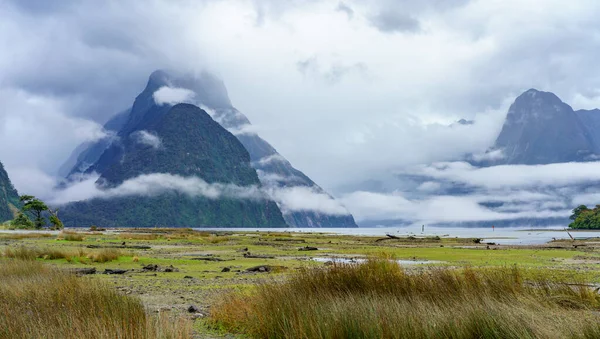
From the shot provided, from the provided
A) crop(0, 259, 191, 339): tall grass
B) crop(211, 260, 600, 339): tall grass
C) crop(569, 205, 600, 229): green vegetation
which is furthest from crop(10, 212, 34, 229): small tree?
crop(569, 205, 600, 229): green vegetation

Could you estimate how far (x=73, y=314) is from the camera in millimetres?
7207

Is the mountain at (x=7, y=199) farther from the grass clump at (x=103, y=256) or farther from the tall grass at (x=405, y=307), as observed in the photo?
the tall grass at (x=405, y=307)

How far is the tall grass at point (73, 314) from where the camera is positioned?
601 cm

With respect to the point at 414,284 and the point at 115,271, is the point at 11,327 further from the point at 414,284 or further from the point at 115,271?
the point at 115,271

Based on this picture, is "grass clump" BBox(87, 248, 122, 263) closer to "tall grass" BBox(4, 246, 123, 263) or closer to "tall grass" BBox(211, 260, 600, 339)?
"tall grass" BBox(4, 246, 123, 263)

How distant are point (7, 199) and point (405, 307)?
639 ft

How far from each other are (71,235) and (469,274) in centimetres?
4658

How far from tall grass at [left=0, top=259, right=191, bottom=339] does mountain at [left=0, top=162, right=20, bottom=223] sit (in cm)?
16570

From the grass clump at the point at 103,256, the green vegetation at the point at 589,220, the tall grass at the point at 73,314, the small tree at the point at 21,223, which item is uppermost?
the green vegetation at the point at 589,220

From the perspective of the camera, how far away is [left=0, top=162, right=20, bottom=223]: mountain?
156500 millimetres

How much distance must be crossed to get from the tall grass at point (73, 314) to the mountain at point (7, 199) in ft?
544

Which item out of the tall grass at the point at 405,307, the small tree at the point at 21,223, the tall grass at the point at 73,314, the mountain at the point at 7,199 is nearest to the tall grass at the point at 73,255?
the tall grass at the point at 73,314

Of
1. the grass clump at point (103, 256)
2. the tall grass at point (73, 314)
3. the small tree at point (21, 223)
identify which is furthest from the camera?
the small tree at point (21, 223)

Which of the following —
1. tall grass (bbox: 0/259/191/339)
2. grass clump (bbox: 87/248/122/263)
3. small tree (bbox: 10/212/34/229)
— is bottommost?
grass clump (bbox: 87/248/122/263)
